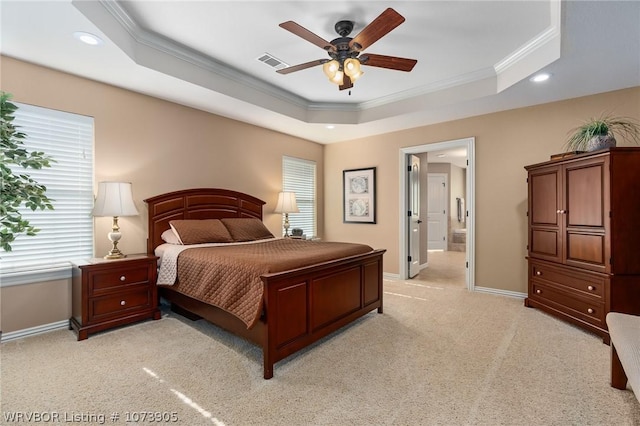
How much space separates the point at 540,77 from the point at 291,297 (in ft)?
11.0

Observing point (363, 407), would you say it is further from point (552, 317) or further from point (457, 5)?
point (457, 5)

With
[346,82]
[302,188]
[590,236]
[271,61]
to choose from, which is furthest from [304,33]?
[302,188]

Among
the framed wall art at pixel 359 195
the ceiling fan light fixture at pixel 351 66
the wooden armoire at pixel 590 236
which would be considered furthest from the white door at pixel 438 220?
the ceiling fan light fixture at pixel 351 66

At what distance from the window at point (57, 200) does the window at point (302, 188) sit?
2.89 metres

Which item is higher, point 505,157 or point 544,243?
point 505,157

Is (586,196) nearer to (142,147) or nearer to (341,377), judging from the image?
(341,377)

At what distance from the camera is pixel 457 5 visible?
95.3 inches

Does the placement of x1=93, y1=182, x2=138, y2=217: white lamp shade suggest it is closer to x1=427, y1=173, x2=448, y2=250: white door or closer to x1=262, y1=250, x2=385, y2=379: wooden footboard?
x1=262, y1=250, x2=385, y2=379: wooden footboard

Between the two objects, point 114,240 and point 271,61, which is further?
point 271,61

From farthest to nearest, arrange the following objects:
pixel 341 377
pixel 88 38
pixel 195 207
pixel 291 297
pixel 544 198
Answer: pixel 195 207 < pixel 544 198 < pixel 88 38 < pixel 291 297 < pixel 341 377

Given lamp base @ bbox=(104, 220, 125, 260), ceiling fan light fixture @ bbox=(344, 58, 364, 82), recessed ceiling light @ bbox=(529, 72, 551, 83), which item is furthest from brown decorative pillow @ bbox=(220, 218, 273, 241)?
recessed ceiling light @ bbox=(529, 72, 551, 83)

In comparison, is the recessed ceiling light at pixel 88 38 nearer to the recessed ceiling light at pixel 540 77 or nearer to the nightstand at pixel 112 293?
the nightstand at pixel 112 293

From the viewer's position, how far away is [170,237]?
140 inches

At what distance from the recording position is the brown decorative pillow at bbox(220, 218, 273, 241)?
3.94 meters
